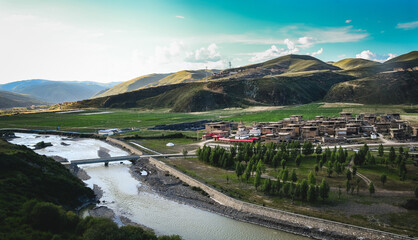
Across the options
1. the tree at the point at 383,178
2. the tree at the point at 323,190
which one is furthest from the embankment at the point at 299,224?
the tree at the point at 383,178

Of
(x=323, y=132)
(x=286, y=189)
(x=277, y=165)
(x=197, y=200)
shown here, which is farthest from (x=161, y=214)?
(x=323, y=132)

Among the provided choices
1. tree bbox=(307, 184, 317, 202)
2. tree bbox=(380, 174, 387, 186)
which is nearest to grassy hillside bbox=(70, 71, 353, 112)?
tree bbox=(380, 174, 387, 186)

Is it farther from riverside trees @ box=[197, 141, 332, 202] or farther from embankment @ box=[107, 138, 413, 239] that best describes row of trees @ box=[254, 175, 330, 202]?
embankment @ box=[107, 138, 413, 239]

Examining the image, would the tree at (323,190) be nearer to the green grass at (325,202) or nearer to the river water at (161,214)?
the green grass at (325,202)

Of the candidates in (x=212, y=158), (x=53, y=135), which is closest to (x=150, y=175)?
(x=212, y=158)

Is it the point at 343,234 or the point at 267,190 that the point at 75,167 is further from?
the point at 343,234
